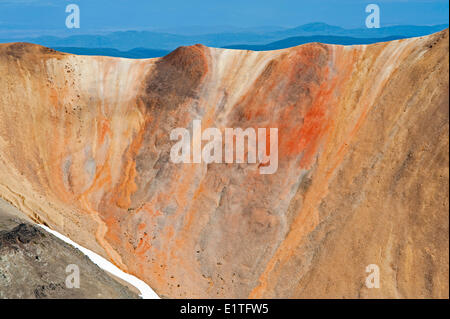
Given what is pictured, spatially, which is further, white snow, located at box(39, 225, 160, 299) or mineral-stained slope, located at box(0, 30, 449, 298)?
white snow, located at box(39, 225, 160, 299)

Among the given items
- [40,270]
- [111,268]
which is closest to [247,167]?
[111,268]

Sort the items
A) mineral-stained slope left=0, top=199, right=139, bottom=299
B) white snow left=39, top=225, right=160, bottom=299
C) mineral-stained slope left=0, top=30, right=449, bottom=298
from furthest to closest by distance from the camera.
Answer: white snow left=39, top=225, right=160, bottom=299 < mineral-stained slope left=0, top=30, right=449, bottom=298 < mineral-stained slope left=0, top=199, right=139, bottom=299

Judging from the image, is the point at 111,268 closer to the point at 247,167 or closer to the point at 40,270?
the point at 40,270

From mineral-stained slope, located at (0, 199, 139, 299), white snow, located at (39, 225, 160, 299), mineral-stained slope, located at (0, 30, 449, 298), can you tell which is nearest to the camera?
mineral-stained slope, located at (0, 199, 139, 299)

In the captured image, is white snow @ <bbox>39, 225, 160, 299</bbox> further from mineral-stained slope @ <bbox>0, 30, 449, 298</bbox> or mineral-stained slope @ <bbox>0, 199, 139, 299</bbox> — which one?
mineral-stained slope @ <bbox>0, 199, 139, 299</bbox>

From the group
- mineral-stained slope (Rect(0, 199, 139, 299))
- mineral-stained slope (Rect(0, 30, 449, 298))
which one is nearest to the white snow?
mineral-stained slope (Rect(0, 30, 449, 298))

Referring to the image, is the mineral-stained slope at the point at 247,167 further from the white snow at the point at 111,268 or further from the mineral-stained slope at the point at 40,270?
the mineral-stained slope at the point at 40,270

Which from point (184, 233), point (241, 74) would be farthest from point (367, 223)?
point (241, 74)

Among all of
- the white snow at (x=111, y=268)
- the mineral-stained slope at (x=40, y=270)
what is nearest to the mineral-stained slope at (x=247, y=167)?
the white snow at (x=111, y=268)
